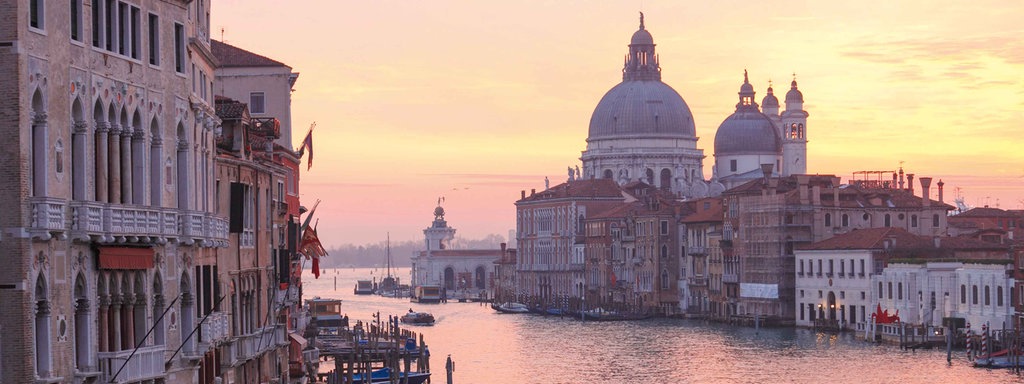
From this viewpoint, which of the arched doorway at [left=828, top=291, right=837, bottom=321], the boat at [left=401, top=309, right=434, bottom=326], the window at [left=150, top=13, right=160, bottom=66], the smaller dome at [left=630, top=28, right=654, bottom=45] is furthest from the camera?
the smaller dome at [left=630, top=28, right=654, bottom=45]

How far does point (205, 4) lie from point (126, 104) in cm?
654

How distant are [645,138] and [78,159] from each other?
370 feet

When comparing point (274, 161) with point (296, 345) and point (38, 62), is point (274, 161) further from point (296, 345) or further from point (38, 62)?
point (38, 62)

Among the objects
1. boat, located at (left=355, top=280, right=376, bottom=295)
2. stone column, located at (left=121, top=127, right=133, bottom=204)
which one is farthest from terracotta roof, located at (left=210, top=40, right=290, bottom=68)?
boat, located at (left=355, top=280, right=376, bottom=295)

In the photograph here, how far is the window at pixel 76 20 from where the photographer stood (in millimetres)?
16766

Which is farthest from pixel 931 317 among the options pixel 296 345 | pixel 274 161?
pixel 274 161

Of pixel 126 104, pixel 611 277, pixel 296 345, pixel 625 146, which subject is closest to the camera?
pixel 126 104

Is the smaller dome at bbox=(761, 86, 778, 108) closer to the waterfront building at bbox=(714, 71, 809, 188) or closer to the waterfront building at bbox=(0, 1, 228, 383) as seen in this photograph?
the waterfront building at bbox=(714, 71, 809, 188)

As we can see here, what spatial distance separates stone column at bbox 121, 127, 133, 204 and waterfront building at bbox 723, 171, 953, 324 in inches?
2363

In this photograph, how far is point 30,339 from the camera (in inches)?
621

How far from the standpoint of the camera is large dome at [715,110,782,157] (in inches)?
4899

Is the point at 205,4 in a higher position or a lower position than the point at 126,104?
higher

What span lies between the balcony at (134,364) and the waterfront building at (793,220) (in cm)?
5918

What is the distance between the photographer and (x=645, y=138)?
129 meters
